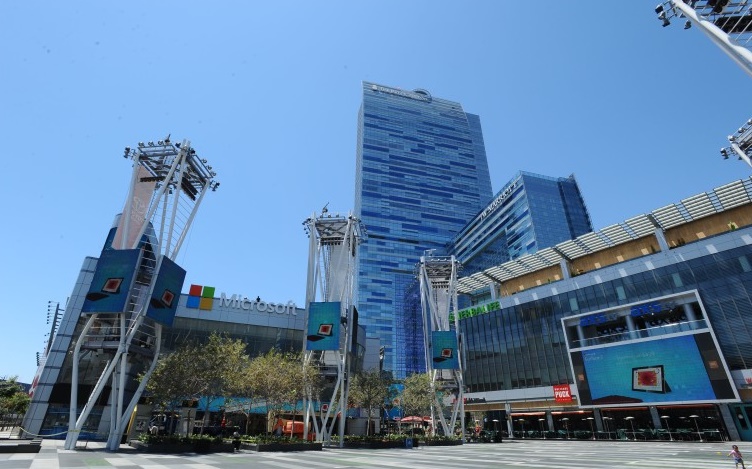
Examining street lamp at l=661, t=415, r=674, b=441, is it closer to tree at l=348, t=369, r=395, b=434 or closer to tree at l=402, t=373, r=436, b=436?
tree at l=402, t=373, r=436, b=436

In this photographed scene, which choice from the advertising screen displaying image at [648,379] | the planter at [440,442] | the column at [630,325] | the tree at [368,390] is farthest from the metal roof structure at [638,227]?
the tree at [368,390]

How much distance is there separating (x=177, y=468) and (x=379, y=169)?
6076 inches

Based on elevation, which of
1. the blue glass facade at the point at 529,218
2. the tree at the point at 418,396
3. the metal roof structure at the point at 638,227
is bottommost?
the tree at the point at 418,396

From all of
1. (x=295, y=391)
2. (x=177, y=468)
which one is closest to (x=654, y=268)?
(x=295, y=391)

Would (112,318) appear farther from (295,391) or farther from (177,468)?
(177,468)

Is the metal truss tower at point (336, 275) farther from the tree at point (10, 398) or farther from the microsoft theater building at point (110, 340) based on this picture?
the tree at point (10, 398)

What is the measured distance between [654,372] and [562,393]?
13.2 metres

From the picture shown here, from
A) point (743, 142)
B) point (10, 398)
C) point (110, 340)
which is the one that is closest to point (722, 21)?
point (743, 142)

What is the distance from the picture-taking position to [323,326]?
134 ft

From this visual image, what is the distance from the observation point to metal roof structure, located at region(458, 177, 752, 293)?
156 feet

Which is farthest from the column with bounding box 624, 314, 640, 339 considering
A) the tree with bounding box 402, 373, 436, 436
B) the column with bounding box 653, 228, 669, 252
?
the tree with bounding box 402, 373, 436, 436

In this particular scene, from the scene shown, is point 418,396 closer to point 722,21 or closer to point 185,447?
point 185,447

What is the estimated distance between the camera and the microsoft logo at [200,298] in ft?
191

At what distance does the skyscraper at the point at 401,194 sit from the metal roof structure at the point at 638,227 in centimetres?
6659
